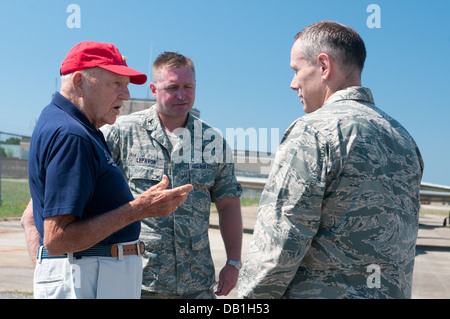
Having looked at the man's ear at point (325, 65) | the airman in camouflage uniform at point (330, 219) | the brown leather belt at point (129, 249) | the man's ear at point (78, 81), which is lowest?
the brown leather belt at point (129, 249)

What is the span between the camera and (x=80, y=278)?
81.7 inches

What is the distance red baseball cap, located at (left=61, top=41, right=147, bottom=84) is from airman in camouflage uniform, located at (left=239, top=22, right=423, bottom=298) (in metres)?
0.97

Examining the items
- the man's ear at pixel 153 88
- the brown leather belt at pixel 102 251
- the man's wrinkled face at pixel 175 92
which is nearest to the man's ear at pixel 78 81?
the brown leather belt at pixel 102 251

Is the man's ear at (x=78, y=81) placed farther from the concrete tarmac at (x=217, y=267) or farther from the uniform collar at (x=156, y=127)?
the concrete tarmac at (x=217, y=267)

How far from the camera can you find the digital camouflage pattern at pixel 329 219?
181 cm

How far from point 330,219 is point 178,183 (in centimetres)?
159

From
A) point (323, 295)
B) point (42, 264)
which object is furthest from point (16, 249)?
point (323, 295)

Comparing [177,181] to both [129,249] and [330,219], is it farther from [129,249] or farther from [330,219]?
[330,219]

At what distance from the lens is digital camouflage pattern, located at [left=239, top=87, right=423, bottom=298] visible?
1.81 metres

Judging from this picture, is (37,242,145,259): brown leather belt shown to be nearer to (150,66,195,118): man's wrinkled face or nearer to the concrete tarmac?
A: (150,66,195,118): man's wrinkled face

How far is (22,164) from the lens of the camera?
4472 centimetres

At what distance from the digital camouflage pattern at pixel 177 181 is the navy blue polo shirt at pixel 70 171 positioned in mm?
830

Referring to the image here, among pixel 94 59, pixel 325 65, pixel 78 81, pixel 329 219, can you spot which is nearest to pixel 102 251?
pixel 78 81

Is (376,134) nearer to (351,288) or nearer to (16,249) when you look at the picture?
(351,288)
